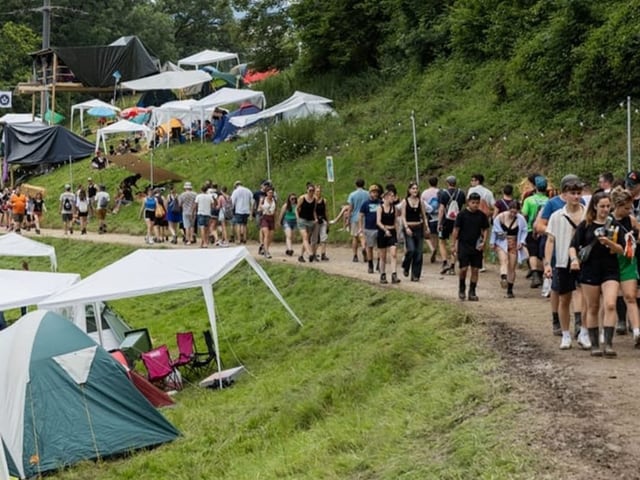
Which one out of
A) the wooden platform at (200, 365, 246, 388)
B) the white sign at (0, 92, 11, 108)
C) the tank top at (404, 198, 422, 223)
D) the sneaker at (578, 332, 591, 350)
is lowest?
the wooden platform at (200, 365, 246, 388)

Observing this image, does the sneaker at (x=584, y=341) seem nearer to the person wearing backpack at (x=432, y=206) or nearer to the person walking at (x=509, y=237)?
the person walking at (x=509, y=237)

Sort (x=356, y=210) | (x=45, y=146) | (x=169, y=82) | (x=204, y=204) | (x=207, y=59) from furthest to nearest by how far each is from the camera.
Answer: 1. (x=207, y=59)
2. (x=169, y=82)
3. (x=45, y=146)
4. (x=204, y=204)
5. (x=356, y=210)

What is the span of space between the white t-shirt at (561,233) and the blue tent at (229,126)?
27.2 meters

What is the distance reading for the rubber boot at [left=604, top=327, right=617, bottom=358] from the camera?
9687mm


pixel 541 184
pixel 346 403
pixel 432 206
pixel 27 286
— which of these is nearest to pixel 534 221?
pixel 541 184

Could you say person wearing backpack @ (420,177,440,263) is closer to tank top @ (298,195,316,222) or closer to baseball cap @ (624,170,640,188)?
tank top @ (298,195,316,222)

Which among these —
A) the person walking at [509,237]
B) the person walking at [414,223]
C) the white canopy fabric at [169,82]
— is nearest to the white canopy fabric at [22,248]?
the person walking at [414,223]

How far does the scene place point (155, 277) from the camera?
1587 centimetres

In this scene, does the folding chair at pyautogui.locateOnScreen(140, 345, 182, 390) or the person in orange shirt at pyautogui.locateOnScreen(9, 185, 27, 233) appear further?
the person in orange shirt at pyautogui.locateOnScreen(9, 185, 27, 233)

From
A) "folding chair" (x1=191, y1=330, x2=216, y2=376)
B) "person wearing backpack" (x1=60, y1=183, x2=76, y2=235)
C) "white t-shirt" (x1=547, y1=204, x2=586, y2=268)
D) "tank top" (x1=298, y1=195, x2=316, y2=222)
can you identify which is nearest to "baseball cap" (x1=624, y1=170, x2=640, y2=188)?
"white t-shirt" (x1=547, y1=204, x2=586, y2=268)

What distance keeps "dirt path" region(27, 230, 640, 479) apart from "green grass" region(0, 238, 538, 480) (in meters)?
0.20

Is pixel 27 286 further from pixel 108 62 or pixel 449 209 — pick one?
pixel 108 62

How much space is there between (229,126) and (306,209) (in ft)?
61.3

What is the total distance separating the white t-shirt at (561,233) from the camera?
404 inches
